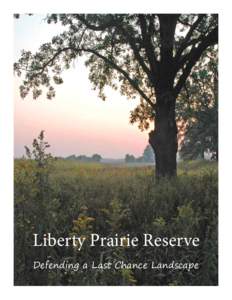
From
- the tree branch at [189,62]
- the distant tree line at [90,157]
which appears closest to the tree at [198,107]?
the tree branch at [189,62]

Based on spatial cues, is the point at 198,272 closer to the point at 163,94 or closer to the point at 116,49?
the point at 163,94

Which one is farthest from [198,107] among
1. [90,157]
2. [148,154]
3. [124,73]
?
[90,157]

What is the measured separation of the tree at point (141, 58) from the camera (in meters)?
9.31

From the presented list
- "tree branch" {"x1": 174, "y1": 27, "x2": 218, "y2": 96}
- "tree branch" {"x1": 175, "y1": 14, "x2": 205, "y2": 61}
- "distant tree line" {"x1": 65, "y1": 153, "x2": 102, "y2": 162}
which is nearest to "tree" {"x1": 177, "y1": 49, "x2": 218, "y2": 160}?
"tree branch" {"x1": 174, "y1": 27, "x2": 218, "y2": 96}

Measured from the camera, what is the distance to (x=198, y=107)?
382 inches

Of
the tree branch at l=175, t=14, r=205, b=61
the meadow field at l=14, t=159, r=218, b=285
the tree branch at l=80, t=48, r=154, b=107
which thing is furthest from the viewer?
the tree branch at l=80, t=48, r=154, b=107

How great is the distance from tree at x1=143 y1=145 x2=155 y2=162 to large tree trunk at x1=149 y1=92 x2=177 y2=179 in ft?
0.21

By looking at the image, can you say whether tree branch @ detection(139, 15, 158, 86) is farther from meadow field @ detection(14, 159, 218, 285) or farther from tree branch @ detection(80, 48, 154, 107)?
meadow field @ detection(14, 159, 218, 285)

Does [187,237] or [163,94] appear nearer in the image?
[187,237]

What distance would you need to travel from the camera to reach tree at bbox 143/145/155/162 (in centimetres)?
952

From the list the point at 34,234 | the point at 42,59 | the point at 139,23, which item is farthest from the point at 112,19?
the point at 34,234

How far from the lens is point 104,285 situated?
28.1 ft

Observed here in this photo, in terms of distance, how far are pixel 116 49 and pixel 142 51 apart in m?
0.37

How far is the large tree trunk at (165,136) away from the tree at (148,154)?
0.21 feet
